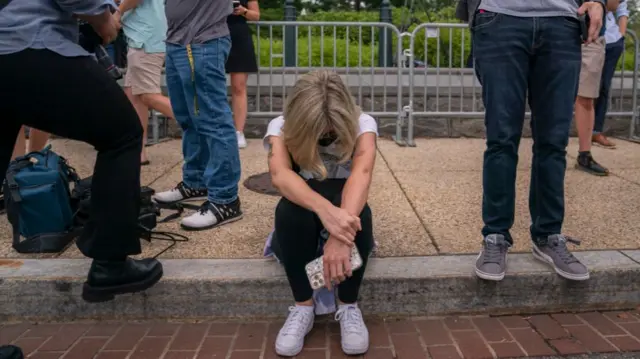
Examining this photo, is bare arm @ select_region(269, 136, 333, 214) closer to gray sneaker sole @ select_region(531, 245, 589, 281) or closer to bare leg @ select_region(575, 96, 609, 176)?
gray sneaker sole @ select_region(531, 245, 589, 281)

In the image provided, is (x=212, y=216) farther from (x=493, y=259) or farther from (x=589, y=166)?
(x=589, y=166)

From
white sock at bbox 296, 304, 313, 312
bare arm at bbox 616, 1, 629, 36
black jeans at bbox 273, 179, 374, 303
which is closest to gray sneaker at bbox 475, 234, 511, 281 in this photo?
black jeans at bbox 273, 179, 374, 303

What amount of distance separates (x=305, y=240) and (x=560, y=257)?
1.24 meters

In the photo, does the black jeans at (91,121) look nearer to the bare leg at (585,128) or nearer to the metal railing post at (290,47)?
the bare leg at (585,128)

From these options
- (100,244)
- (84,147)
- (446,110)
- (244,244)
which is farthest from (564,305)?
(84,147)

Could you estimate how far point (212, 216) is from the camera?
3.49 m

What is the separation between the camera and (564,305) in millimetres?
2834

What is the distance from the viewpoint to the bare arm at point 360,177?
2.46m

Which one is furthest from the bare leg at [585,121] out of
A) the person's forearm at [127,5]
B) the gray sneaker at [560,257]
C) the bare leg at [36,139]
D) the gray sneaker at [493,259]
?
the bare leg at [36,139]

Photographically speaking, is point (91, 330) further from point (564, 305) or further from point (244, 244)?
point (564, 305)

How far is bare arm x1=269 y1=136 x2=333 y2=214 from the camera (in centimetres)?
243

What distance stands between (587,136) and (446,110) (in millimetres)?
2178

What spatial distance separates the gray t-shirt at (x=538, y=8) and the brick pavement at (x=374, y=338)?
1423 millimetres

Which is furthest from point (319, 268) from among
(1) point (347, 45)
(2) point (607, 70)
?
(2) point (607, 70)
